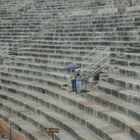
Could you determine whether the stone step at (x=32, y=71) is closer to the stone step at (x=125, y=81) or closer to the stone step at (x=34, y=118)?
the stone step at (x=34, y=118)

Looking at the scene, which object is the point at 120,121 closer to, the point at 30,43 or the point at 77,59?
the point at 77,59

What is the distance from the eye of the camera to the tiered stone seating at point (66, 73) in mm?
9703

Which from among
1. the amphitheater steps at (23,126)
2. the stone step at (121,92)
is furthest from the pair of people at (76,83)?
the amphitheater steps at (23,126)

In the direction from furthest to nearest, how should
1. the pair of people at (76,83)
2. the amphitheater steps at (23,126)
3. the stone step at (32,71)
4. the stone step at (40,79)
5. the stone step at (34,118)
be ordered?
the stone step at (32,71)
the stone step at (40,79)
the pair of people at (76,83)
the amphitheater steps at (23,126)
the stone step at (34,118)

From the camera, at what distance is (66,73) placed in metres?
14.1

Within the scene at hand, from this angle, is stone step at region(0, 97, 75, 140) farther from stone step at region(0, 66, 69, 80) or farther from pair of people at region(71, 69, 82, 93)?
stone step at region(0, 66, 69, 80)

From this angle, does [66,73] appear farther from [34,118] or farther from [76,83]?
[34,118]

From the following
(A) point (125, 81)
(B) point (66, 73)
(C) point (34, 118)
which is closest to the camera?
(A) point (125, 81)

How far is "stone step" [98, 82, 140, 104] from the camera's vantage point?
9.73 metres

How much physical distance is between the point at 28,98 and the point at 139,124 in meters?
5.40

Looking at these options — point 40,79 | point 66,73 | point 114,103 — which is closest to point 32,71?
point 40,79

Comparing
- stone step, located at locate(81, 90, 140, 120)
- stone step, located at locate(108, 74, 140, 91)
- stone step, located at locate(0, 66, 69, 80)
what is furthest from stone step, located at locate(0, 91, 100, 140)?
stone step, located at locate(0, 66, 69, 80)

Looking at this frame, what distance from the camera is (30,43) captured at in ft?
63.2

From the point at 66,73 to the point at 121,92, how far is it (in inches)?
159
